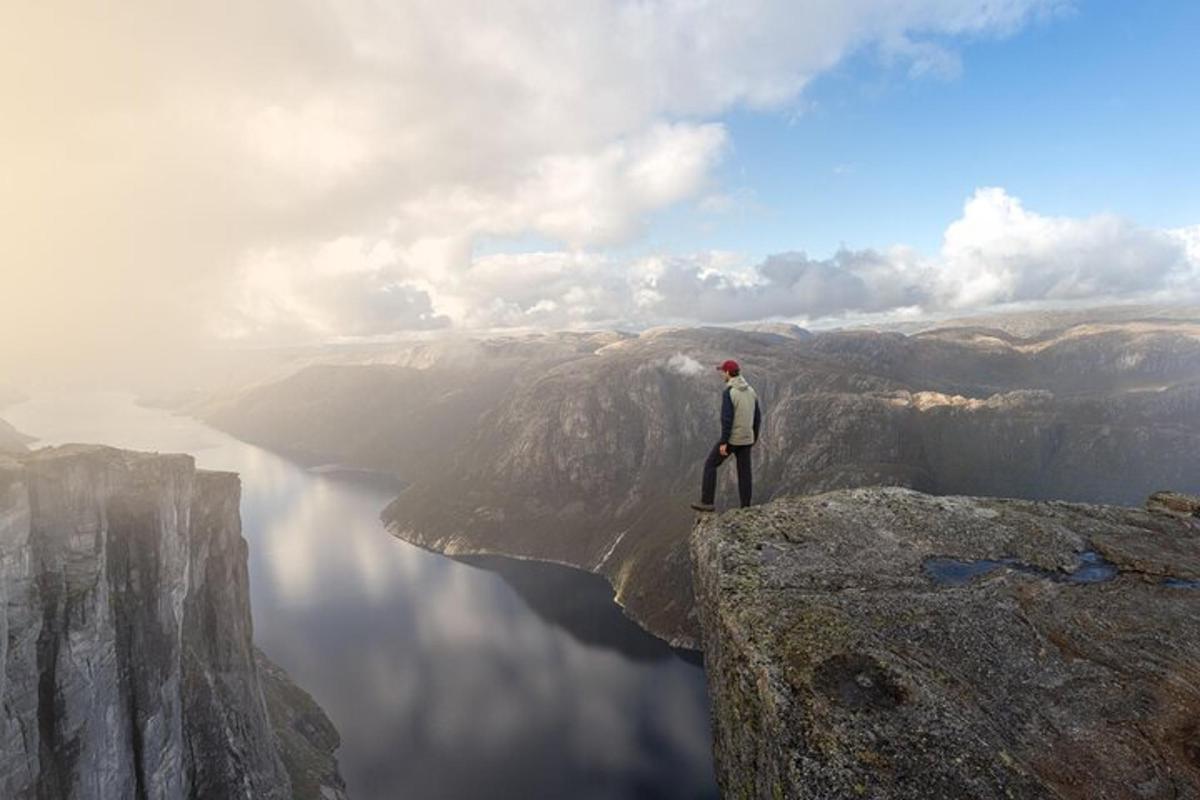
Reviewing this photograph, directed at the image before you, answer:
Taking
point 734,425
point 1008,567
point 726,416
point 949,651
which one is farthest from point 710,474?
point 949,651

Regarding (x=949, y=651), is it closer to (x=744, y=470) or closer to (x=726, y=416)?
(x=744, y=470)

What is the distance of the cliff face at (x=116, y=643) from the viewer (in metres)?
46.7

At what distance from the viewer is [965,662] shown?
39.1 feet

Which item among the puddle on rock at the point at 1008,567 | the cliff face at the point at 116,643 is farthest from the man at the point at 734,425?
the cliff face at the point at 116,643

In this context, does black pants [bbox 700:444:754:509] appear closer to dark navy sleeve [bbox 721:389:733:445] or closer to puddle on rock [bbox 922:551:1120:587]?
dark navy sleeve [bbox 721:389:733:445]

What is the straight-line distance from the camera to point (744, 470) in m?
20.5

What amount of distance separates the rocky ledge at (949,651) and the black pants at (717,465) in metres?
1.84

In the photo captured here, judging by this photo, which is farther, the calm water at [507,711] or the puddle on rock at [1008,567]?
the calm water at [507,711]

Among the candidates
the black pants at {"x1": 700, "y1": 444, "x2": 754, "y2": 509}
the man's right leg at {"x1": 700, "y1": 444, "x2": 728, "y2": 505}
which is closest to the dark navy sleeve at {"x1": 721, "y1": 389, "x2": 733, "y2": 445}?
the black pants at {"x1": 700, "y1": 444, "x2": 754, "y2": 509}

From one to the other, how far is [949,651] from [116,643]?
7618 centimetres

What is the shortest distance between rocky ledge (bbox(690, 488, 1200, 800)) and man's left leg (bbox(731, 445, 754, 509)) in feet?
7.22

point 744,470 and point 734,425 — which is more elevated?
point 734,425

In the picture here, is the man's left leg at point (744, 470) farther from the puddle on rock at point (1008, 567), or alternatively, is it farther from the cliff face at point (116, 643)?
the cliff face at point (116, 643)

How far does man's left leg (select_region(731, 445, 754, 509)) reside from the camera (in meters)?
19.6
